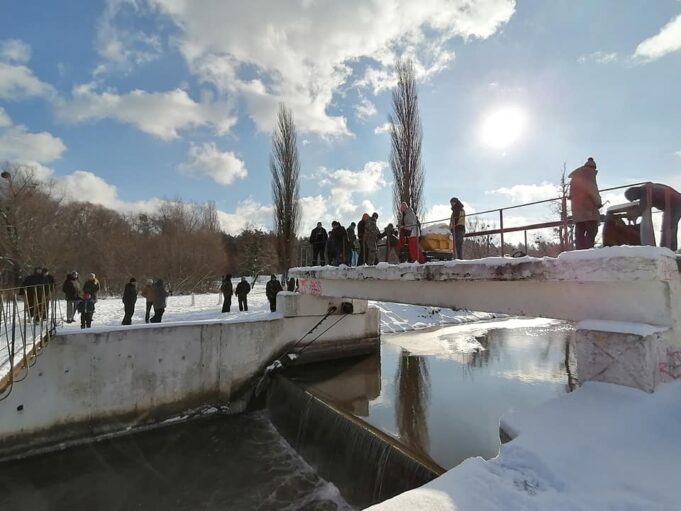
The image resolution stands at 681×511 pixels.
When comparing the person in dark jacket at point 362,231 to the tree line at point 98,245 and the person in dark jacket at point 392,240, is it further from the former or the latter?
the tree line at point 98,245

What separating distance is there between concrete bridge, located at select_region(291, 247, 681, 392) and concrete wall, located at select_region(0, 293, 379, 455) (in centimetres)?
750

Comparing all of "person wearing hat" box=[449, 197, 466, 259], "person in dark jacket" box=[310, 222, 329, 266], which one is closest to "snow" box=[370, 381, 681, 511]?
"person wearing hat" box=[449, 197, 466, 259]

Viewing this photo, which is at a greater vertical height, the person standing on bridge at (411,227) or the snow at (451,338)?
the person standing on bridge at (411,227)

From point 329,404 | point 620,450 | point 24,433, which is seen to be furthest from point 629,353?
point 24,433

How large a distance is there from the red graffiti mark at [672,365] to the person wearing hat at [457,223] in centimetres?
478

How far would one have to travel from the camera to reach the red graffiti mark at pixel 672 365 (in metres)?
4.05

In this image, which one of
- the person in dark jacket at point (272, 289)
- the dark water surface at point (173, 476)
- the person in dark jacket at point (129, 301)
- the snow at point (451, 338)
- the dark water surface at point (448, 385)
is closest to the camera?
the dark water surface at point (173, 476)

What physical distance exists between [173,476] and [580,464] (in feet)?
26.6

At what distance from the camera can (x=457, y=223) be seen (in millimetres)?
8648

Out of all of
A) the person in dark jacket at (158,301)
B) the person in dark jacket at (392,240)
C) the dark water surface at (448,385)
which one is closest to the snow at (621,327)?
the dark water surface at (448,385)

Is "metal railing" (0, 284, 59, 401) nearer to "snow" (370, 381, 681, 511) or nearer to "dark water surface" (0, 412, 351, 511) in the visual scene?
"dark water surface" (0, 412, 351, 511)

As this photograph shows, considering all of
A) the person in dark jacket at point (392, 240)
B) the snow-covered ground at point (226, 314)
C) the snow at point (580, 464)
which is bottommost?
the snow-covered ground at point (226, 314)

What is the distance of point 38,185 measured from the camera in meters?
26.2

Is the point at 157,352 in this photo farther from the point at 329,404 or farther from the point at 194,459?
the point at 329,404
